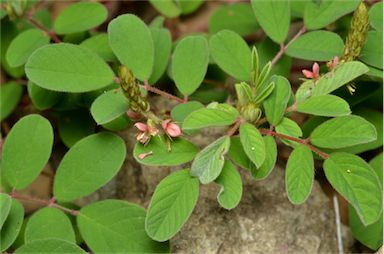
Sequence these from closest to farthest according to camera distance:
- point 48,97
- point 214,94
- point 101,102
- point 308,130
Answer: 1. point 101,102
2. point 308,130
3. point 48,97
4. point 214,94

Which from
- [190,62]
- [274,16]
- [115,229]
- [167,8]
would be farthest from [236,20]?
[115,229]

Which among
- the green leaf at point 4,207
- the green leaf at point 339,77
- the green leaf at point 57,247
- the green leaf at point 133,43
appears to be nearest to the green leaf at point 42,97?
the green leaf at point 133,43

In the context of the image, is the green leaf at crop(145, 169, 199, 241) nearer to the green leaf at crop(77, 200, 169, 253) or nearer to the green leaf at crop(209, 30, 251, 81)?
the green leaf at crop(77, 200, 169, 253)

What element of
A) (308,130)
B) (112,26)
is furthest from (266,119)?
(112,26)

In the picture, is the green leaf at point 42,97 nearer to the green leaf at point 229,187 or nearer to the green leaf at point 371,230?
the green leaf at point 229,187

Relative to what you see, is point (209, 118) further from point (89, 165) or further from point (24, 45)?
point (24, 45)

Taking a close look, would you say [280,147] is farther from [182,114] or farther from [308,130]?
[182,114]

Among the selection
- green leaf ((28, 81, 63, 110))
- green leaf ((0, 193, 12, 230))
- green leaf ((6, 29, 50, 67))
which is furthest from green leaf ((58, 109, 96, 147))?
green leaf ((0, 193, 12, 230))
